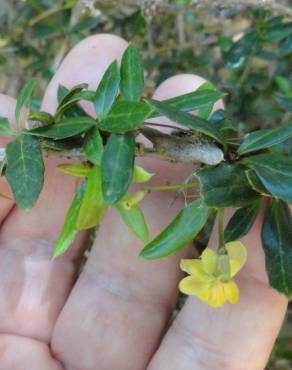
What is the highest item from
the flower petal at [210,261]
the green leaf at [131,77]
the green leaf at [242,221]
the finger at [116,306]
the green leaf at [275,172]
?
the green leaf at [131,77]

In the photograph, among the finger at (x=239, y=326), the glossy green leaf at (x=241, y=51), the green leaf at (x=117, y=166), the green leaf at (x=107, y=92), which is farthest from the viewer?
the glossy green leaf at (x=241, y=51)

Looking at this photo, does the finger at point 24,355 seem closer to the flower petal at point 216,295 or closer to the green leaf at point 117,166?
the flower petal at point 216,295

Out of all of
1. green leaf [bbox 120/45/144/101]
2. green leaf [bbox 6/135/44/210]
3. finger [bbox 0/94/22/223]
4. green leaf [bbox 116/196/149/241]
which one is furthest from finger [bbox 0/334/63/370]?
green leaf [bbox 120/45/144/101]

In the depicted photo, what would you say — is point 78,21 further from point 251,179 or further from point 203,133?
point 251,179

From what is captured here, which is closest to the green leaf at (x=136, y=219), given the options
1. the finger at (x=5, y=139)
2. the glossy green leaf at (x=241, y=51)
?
the finger at (x=5, y=139)

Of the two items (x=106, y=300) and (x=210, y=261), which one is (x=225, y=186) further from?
(x=106, y=300)

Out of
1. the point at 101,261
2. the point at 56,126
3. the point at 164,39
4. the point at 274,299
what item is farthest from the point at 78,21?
the point at 274,299

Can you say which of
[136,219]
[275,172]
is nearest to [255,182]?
[275,172]
